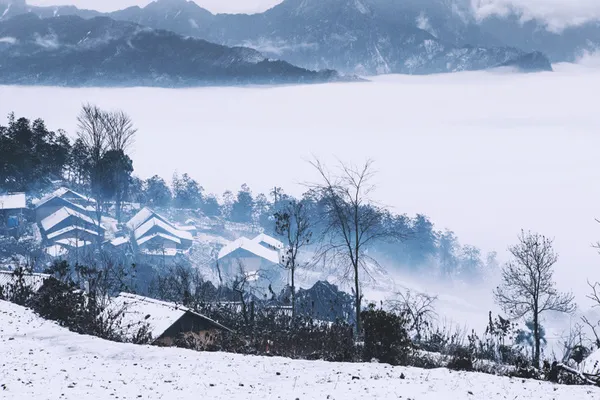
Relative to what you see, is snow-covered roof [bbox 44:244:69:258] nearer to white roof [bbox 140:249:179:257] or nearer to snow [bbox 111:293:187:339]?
white roof [bbox 140:249:179:257]

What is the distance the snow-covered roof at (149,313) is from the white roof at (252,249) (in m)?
47.1

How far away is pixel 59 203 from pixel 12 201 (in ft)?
19.6

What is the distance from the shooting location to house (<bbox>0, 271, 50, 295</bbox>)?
24.2m

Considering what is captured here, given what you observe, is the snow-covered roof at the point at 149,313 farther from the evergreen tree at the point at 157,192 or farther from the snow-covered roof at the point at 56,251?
the evergreen tree at the point at 157,192

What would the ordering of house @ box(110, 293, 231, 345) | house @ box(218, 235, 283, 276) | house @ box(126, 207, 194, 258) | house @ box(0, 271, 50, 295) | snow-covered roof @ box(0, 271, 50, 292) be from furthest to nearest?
1. house @ box(218, 235, 283, 276)
2. house @ box(126, 207, 194, 258)
3. snow-covered roof @ box(0, 271, 50, 292)
4. house @ box(0, 271, 50, 295)
5. house @ box(110, 293, 231, 345)

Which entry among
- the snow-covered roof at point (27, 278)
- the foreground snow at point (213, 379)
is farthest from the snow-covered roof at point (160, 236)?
the foreground snow at point (213, 379)

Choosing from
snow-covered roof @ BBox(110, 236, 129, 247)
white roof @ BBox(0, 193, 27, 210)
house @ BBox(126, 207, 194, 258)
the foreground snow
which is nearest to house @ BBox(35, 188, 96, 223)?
white roof @ BBox(0, 193, 27, 210)

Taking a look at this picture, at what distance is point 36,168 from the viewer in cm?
6431

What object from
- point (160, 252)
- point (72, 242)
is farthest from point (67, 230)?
point (160, 252)

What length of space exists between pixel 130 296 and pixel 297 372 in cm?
1391

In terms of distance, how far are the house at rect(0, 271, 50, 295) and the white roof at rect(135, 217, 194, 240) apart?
39.8 meters

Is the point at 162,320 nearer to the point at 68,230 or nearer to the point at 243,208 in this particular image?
the point at 68,230

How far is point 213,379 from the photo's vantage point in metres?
11.5

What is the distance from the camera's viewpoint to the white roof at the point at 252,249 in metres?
71.6
